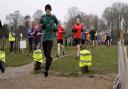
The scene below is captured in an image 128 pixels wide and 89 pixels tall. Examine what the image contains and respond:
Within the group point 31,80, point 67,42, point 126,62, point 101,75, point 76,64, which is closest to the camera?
point 126,62

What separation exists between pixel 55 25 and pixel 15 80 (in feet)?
A: 7.38

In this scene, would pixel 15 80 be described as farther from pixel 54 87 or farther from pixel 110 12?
pixel 110 12

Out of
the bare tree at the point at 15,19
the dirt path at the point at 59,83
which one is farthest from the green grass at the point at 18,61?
the bare tree at the point at 15,19

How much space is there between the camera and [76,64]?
1816cm

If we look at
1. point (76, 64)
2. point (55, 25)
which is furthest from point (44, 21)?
point (76, 64)

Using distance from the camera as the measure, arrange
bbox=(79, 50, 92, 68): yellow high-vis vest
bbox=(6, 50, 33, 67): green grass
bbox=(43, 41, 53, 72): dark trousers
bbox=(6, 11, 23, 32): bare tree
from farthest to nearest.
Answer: bbox=(6, 11, 23, 32): bare tree
bbox=(6, 50, 33, 67): green grass
bbox=(79, 50, 92, 68): yellow high-vis vest
bbox=(43, 41, 53, 72): dark trousers

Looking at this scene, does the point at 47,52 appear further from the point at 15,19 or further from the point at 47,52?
the point at 15,19

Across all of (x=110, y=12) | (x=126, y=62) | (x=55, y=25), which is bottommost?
(x=126, y=62)

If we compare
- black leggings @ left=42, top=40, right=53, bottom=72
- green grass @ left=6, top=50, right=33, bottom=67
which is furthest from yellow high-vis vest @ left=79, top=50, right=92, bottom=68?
green grass @ left=6, top=50, right=33, bottom=67

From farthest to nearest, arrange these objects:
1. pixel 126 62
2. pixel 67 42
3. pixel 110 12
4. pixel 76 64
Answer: pixel 110 12
pixel 67 42
pixel 76 64
pixel 126 62

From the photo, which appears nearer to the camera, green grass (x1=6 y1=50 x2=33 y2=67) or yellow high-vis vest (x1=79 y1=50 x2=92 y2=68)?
yellow high-vis vest (x1=79 y1=50 x2=92 y2=68)

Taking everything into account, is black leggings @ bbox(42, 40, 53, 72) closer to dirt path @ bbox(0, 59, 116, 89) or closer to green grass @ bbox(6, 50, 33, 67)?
dirt path @ bbox(0, 59, 116, 89)

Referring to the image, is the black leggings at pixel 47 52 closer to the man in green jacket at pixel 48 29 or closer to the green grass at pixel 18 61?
the man in green jacket at pixel 48 29

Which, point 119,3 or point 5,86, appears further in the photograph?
point 119,3
